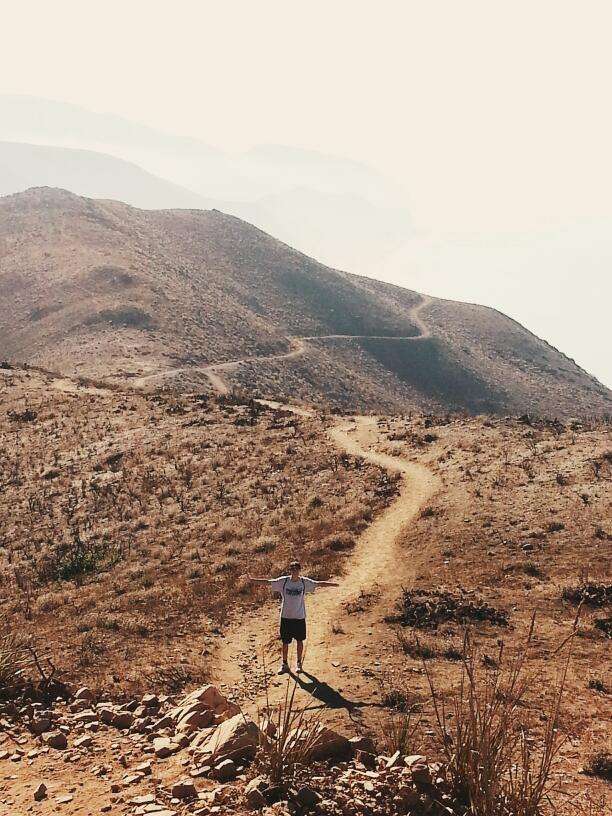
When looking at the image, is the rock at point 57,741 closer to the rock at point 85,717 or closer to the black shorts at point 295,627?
the rock at point 85,717

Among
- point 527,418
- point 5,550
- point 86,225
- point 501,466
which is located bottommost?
point 5,550

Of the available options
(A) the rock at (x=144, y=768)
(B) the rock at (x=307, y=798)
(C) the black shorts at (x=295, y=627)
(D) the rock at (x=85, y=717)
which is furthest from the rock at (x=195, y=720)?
(C) the black shorts at (x=295, y=627)

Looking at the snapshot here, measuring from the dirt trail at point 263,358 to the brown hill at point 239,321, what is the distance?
1.87ft

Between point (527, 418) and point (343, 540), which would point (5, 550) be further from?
point (527, 418)

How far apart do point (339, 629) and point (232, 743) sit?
713cm

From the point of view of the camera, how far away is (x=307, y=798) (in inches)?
221

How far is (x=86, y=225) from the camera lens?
4424 inches

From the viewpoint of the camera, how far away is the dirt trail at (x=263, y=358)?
59.4m

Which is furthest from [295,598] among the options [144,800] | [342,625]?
[144,800]

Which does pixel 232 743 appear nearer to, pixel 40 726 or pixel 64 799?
pixel 64 799

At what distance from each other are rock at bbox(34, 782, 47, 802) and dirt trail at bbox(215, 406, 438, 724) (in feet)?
12.3

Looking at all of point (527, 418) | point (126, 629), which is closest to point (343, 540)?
point (126, 629)

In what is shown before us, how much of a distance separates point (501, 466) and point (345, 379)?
56.4m

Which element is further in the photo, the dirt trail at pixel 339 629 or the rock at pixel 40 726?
the dirt trail at pixel 339 629
